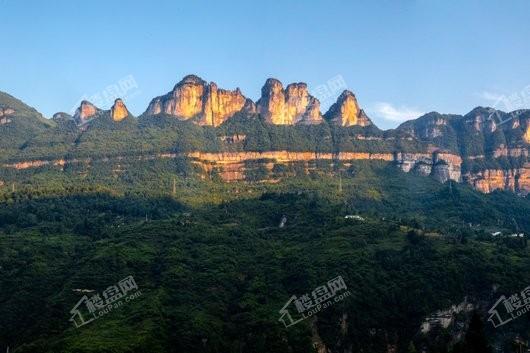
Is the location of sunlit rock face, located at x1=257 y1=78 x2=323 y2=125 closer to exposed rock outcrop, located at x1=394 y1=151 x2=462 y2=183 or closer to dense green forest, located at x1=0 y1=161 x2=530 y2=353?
exposed rock outcrop, located at x1=394 y1=151 x2=462 y2=183

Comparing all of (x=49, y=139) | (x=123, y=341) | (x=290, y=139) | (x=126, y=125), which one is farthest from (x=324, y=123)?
(x=123, y=341)

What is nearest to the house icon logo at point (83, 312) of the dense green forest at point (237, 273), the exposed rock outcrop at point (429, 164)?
the dense green forest at point (237, 273)

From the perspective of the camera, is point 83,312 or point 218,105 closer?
point 83,312

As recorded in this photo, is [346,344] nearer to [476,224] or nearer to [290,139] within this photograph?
[476,224]

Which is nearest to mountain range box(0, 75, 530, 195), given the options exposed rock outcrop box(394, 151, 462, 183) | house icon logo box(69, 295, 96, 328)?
exposed rock outcrop box(394, 151, 462, 183)

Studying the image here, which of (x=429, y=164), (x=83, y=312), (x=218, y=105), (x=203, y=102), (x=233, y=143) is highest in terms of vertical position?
(x=203, y=102)

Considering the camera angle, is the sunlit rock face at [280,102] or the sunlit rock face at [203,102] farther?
the sunlit rock face at [280,102]

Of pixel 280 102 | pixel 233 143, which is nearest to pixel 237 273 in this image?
pixel 233 143

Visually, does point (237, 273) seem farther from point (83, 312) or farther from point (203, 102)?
point (203, 102)

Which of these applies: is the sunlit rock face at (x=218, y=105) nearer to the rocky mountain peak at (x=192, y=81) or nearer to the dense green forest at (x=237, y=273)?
the rocky mountain peak at (x=192, y=81)
